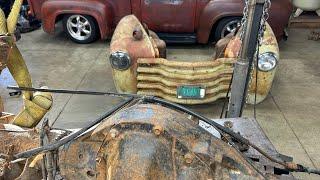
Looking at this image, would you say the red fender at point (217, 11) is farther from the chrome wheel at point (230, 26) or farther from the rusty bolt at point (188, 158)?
the rusty bolt at point (188, 158)

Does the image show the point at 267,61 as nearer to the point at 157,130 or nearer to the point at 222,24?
the point at 222,24

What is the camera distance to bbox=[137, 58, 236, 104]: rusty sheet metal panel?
412 cm

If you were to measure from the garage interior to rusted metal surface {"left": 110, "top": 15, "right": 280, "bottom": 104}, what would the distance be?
0.38m

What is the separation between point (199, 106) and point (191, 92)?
18.3 inches

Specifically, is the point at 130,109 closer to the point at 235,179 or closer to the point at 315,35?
the point at 235,179

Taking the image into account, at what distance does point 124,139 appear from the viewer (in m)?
1.49

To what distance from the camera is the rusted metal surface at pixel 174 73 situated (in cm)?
414

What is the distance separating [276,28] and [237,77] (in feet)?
11.8

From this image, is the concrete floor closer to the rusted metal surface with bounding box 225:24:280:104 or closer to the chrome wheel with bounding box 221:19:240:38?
the rusted metal surface with bounding box 225:24:280:104

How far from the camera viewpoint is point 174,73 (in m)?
4.14

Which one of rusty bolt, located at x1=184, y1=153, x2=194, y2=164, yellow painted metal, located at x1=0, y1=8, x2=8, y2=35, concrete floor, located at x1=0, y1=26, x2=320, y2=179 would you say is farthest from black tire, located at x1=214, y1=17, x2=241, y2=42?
rusty bolt, located at x1=184, y1=153, x2=194, y2=164

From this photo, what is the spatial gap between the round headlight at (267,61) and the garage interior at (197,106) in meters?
0.61

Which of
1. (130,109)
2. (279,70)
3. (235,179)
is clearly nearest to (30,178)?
(130,109)

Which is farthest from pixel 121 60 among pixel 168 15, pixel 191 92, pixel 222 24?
pixel 222 24
